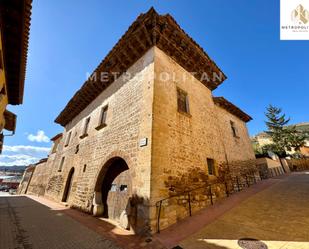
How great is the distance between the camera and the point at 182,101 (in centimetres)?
712

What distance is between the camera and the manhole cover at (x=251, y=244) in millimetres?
3063

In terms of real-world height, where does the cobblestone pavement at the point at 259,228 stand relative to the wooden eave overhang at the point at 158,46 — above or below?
below

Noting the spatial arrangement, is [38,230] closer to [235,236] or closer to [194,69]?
[235,236]

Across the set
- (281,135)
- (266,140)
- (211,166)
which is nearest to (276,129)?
(281,135)

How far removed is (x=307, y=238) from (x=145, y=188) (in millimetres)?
3606

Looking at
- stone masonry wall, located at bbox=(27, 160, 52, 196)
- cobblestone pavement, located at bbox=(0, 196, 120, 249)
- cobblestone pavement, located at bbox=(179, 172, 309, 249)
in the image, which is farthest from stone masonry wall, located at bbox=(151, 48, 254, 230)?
stone masonry wall, located at bbox=(27, 160, 52, 196)

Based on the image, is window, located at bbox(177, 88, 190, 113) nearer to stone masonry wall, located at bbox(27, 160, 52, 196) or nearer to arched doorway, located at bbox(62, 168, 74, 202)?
arched doorway, located at bbox(62, 168, 74, 202)

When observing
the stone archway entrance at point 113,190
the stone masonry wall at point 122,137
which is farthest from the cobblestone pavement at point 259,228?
the stone archway entrance at point 113,190

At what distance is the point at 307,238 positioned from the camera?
3.10 meters

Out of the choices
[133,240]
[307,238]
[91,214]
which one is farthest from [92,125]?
[307,238]

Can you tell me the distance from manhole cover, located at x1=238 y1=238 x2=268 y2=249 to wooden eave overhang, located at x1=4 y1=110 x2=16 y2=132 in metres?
13.1

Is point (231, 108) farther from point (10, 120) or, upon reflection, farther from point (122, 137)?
point (10, 120)

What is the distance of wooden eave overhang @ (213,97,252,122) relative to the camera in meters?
11.2

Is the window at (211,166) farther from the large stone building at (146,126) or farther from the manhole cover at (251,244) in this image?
the manhole cover at (251,244)
